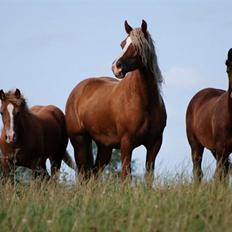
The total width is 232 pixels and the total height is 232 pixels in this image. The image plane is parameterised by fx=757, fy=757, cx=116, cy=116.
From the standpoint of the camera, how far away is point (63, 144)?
14.4 meters

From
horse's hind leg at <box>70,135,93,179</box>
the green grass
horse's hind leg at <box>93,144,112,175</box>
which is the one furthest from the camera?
horse's hind leg at <box>93,144,112,175</box>

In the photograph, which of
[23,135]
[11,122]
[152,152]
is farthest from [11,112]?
[152,152]

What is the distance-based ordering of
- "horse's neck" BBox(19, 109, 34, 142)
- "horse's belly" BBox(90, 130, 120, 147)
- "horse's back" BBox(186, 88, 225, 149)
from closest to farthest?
1. "horse's belly" BBox(90, 130, 120, 147)
2. "horse's neck" BBox(19, 109, 34, 142)
3. "horse's back" BBox(186, 88, 225, 149)

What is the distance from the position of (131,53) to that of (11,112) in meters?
2.22

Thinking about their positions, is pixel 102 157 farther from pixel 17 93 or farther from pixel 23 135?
pixel 17 93

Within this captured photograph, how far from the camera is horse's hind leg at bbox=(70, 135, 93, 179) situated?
13.3m

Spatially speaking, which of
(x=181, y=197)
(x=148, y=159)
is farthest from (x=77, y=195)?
(x=148, y=159)

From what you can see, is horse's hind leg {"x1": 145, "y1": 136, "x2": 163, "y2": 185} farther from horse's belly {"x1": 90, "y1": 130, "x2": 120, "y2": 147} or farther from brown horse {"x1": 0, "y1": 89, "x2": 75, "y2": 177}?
brown horse {"x1": 0, "y1": 89, "x2": 75, "y2": 177}

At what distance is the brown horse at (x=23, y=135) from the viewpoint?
12039 millimetres

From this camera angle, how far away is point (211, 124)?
498 inches

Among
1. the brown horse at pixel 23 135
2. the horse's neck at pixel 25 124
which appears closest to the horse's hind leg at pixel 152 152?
the brown horse at pixel 23 135

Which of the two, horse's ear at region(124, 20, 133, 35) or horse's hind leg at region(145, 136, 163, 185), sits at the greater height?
horse's ear at region(124, 20, 133, 35)

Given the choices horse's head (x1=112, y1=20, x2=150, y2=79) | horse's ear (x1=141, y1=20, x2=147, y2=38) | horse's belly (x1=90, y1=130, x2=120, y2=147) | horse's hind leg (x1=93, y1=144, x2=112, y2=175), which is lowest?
horse's hind leg (x1=93, y1=144, x2=112, y2=175)

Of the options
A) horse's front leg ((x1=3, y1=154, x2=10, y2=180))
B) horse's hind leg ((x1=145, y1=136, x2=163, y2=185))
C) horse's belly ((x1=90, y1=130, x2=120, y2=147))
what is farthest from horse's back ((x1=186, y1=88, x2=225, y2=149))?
horse's front leg ((x1=3, y1=154, x2=10, y2=180))
